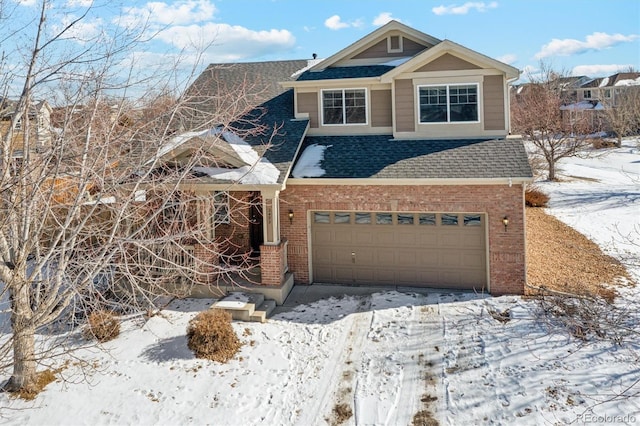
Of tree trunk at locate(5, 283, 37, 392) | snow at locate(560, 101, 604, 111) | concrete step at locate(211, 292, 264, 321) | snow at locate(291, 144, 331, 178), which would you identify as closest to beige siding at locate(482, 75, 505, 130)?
snow at locate(291, 144, 331, 178)

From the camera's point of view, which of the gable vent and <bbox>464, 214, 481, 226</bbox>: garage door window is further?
the gable vent

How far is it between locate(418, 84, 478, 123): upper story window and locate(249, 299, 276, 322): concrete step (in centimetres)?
685

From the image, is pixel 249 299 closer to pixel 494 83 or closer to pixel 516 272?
pixel 516 272

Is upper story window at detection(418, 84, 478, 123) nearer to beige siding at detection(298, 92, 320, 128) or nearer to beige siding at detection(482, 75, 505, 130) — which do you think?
beige siding at detection(482, 75, 505, 130)

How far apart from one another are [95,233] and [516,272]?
9.61m

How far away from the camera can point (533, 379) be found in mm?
7746

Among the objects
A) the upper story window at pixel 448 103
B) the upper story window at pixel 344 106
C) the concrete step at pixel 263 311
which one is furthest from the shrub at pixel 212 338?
the upper story window at pixel 448 103

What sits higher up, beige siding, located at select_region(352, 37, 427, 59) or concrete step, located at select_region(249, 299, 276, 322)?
beige siding, located at select_region(352, 37, 427, 59)

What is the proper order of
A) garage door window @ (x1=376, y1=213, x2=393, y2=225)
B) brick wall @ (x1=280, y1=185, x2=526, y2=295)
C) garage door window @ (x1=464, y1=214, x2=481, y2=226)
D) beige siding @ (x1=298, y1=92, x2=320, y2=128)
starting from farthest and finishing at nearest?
beige siding @ (x1=298, y1=92, x2=320, y2=128) < garage door window @ (x1=376, y1=213, x2=393, y2=225) < garage door window @ (x1=464, y1=214, x2=481, y2=226) < brick wall @ (x1=280, y1=185, x2=526, y2=295)

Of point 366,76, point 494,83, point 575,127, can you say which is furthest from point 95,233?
point 575,127

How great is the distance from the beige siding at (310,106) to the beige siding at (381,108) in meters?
1.76

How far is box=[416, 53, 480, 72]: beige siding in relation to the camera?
13.1 m

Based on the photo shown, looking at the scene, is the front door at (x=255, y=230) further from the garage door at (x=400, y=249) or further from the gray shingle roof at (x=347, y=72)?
the gray shingle roof at (x=347, y=72)

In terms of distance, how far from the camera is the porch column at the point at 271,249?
1178cm
